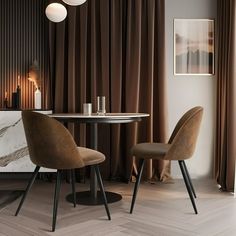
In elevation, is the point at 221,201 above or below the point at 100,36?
below

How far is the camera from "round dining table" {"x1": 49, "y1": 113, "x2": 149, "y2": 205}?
9.45ft

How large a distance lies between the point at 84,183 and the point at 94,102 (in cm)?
83

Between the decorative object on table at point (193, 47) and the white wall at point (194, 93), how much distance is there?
53 millimetres

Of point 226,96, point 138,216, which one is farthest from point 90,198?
point 226,96

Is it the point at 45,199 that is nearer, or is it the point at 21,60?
the point at 45,199

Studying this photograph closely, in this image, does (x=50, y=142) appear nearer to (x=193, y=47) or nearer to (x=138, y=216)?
(x=138, y=216)

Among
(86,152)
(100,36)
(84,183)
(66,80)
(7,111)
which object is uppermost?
(100,36)

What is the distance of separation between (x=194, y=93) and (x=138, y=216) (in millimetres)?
1730

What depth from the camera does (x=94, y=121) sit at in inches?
113

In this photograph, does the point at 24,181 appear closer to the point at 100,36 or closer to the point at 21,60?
the point at 21,60

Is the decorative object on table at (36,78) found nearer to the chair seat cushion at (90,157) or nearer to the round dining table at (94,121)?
the round dining table at (94,121)

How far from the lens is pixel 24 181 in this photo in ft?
13.1

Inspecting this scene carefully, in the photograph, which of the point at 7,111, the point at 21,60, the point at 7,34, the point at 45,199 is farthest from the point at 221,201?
the point at 7,34

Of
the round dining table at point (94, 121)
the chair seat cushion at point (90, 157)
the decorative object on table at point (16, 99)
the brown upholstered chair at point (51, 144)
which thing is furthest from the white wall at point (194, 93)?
the brown upholstered chair at point (51, 144)
